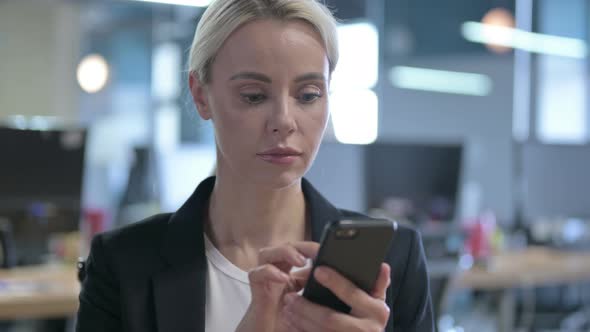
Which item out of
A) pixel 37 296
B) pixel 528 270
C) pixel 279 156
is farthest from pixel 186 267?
pixel 528 270

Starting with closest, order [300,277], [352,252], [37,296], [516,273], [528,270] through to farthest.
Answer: [352,252]
[300,277]
[37,296]
[516,273]
[528,270]

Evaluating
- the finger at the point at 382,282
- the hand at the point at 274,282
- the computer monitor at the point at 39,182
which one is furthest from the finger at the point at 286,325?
the computer monitor at the point at 39,182

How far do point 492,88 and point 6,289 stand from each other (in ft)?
14.9

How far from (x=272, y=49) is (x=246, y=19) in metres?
0.07

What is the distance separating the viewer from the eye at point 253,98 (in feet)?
3.96

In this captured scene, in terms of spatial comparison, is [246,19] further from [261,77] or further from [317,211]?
[317,211]

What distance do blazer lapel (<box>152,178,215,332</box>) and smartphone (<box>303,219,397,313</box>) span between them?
9.1 inches

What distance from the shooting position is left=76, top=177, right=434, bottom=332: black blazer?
4.14 feet

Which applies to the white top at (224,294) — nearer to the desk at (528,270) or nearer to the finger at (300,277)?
the finger at (300,277)

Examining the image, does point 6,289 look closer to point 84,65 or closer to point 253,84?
point 253,84

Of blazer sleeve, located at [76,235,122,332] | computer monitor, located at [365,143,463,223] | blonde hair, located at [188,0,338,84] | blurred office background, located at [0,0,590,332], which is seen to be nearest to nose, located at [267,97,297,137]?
blonde hair, located at [188,0,338,84]

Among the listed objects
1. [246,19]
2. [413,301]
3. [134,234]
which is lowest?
[413,301]

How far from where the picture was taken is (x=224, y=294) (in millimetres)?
1292

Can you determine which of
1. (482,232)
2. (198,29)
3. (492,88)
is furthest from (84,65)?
(198,29)
